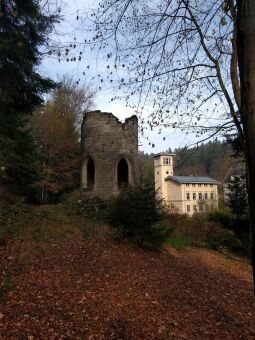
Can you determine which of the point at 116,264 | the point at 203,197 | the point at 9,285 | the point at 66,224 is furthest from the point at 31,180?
the point at 203,197

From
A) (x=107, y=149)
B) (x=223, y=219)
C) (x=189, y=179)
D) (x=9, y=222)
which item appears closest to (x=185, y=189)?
(x=189, y=179)

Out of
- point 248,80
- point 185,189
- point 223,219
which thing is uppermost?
point 185,189

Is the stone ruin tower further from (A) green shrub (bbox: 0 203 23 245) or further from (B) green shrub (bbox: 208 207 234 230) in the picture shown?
(B) green shrub (bbox: 208 207 234 230)

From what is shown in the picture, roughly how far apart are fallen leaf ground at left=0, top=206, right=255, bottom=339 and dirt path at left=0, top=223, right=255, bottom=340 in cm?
2

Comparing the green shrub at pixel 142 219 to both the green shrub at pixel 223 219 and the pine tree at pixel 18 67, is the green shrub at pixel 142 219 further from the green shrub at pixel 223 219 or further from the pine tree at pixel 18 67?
the green shrub at pixel 223 219

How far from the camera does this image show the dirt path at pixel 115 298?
16.3 feet

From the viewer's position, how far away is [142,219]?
33.4ft

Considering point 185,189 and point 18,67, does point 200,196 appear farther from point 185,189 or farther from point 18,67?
point 18,67

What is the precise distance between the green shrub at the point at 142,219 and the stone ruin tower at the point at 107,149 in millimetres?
3212

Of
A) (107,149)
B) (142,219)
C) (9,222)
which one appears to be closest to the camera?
(9,222)

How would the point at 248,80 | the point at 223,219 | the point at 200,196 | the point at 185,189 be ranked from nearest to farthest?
the point at 248,80, the point at 223,219, the point at 185,189, the point at 200,196

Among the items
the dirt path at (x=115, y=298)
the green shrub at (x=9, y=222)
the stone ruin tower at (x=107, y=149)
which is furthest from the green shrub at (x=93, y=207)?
the dirt path at (x=115, y=298)

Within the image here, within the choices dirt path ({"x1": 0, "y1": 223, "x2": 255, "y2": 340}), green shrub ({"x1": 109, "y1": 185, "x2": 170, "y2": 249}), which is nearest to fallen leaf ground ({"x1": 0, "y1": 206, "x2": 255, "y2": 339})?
dirt path ({"x1": 0, "y1": 223, "x2": 255, "y2": 340})

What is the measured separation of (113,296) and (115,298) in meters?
0.09
